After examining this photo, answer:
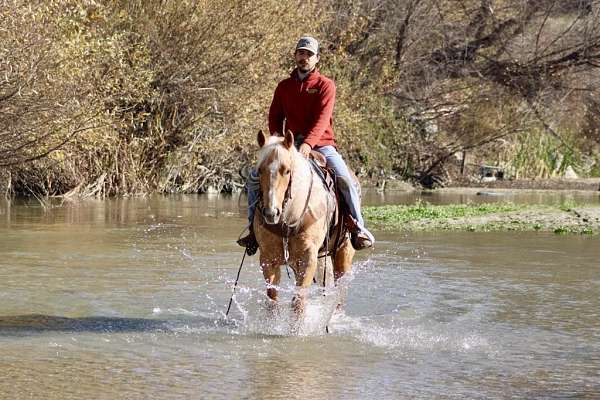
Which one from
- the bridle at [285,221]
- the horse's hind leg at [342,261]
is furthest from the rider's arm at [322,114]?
the horse's hind leg at [342,261]

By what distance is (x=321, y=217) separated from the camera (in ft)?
31.6

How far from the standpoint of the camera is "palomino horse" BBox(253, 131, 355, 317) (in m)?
8.88

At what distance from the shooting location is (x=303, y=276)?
373 inches

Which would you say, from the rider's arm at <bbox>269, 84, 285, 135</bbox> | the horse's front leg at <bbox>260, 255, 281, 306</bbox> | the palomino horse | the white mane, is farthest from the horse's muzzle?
the rider's arm at <bbox>269, 84, 285, 135</bbox>

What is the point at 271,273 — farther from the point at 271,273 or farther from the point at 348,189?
the point at 348,189

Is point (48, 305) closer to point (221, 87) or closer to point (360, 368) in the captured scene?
point (360, 368)

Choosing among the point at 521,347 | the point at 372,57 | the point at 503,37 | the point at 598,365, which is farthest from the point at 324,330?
the point at 503,37

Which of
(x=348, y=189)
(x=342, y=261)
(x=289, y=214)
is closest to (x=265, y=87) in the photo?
(x=342, y=261)

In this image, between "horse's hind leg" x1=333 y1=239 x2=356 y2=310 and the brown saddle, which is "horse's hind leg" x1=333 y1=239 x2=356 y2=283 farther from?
the brown saddle

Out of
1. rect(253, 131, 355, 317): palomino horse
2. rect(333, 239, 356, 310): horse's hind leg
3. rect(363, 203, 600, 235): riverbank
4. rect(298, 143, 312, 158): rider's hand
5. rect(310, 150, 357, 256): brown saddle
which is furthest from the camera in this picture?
→ rect(363, 203, 600, 235): riverbank

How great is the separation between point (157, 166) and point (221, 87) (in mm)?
2730

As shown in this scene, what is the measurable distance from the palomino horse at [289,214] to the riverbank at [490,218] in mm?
9576

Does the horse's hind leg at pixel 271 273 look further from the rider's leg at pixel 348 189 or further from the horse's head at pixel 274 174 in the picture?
the rider's leg at pixel 348 189

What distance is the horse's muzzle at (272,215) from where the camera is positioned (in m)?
8.76
